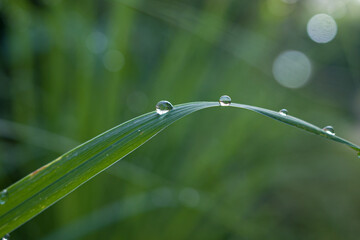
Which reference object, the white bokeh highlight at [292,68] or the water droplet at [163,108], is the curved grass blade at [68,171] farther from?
the white bokeh highlight at [292,68]

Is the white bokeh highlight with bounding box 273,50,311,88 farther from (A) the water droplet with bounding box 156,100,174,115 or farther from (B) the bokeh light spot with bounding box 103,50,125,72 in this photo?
(A) the water droplet with bounding box 156,100,174,115

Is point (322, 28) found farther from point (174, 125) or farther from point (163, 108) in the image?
point (163, 108)

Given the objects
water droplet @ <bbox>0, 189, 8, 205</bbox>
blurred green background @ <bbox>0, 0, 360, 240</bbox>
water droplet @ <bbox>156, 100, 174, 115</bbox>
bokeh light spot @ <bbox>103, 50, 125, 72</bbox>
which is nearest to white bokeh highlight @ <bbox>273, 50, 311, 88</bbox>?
blurred green background @ <bbox>0, 0, 360, 240</bbox>

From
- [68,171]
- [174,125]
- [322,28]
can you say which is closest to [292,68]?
[322,28]

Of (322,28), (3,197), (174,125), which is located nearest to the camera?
(3,197)

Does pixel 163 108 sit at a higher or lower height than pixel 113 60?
lower

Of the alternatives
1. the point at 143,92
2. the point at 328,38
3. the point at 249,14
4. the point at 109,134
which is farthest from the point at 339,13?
the point at 109,134

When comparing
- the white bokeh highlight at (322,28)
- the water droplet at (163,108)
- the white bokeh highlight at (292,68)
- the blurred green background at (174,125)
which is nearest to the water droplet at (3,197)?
the water droplet at (163,108)
